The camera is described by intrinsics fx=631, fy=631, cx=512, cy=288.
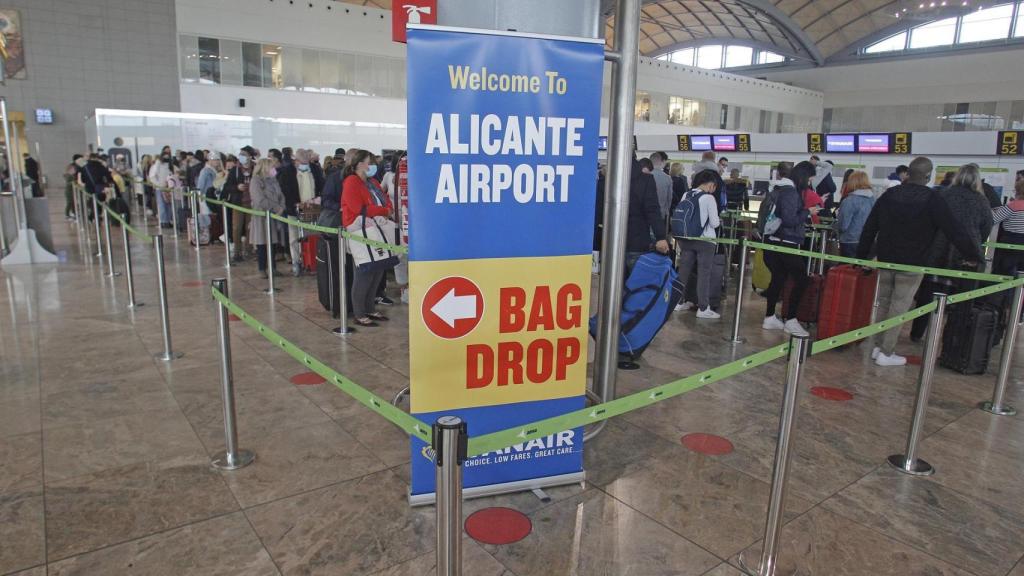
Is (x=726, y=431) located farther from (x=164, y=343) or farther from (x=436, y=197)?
(x=164, y=343)

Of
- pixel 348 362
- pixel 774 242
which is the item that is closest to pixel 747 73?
pixel 774 242

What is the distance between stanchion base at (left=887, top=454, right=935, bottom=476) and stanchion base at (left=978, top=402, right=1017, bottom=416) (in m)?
1.41

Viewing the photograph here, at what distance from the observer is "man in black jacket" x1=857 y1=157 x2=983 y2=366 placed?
535cm

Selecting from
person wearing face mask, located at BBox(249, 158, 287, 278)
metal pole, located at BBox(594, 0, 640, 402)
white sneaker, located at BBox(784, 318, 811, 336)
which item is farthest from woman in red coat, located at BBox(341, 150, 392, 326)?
white sneaker, located at BBox(784, 318, 811, 336)

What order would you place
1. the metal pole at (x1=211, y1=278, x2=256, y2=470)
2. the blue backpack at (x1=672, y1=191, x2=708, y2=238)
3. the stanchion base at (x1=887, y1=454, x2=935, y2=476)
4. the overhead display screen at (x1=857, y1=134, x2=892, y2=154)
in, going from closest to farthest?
the metal pole at (x1=211, y1=278, x2=256, y2=470)
the stanchion base at (x1=887, y1=454, x2=935, y2=476)
the blue backpack at (x1=672, y1=191, x2=708, y2=238)
the overhead display screen at (x1=857, y1=134, x2=892, y2=154)

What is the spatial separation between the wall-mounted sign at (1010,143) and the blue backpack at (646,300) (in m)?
12.2

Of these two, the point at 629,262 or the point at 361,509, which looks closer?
the point at 361,509

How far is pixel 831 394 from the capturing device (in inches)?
197

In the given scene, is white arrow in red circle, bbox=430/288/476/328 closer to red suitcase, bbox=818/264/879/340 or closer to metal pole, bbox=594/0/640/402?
metal pole, bbox=594/0/640/402

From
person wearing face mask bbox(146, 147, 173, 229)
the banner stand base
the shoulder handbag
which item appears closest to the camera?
the banner stand base

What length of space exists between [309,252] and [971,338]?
27.4 ft

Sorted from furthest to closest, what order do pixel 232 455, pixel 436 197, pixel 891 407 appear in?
pixel 891 407 < pixel 232 455 < pixel 436 197

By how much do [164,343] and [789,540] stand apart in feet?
16.6

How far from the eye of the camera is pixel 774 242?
6.91 meters
